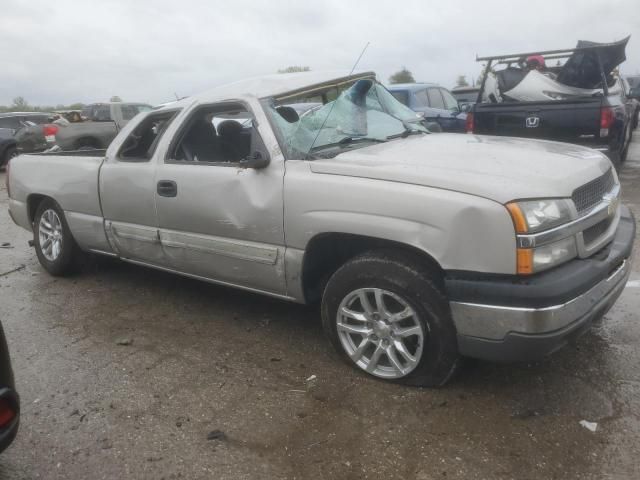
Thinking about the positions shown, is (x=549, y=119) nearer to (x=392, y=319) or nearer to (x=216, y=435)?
(x=392, y=319)

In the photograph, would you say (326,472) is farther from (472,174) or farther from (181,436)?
(472,174)

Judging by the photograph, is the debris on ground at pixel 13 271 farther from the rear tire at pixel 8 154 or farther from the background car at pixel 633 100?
the rear tire at pixel 8 154

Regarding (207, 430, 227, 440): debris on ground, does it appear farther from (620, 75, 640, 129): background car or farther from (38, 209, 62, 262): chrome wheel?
(620, 75, 640, 129): background car

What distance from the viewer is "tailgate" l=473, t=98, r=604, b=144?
21.9 ft

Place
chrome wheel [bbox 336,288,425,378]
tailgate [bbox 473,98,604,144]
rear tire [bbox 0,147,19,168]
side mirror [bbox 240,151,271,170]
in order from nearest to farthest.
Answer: chrome wheel [bbox 336,288,425,378], side mirror [bbox 240,151,271,170], tailgate [bbox 473,98,604,144], rear tire [bbox 0,147,19,168]

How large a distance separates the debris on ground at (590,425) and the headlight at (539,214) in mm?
953

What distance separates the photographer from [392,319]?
288 centimetres

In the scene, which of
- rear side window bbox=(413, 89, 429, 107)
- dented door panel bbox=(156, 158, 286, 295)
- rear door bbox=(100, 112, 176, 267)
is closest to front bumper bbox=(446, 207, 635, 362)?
dented door panel bbox=(156, 158, 286, 295)

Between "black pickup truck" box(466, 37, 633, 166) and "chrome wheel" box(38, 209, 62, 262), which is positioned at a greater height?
"black pickup truck" box(466, 37, 633, 166)

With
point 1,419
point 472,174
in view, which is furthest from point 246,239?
point 1,419

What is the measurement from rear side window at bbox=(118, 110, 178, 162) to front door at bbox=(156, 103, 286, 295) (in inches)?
14.5

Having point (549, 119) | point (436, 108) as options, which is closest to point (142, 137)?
point (549, 119)

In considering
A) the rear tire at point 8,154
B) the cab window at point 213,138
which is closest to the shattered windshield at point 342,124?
the cab window at point 213,138

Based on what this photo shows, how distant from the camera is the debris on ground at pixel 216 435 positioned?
2.63 meters
